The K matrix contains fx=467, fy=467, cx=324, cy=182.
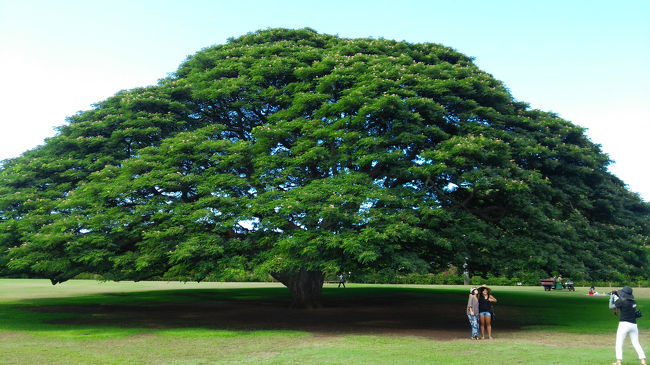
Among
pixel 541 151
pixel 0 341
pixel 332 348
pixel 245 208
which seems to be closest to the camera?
pixel 332 348

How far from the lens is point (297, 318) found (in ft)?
70.7

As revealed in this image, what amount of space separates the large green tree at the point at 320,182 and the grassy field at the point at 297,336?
237 cm

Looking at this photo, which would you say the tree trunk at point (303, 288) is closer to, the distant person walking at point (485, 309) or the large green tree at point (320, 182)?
the large green tree at point (320, 182)

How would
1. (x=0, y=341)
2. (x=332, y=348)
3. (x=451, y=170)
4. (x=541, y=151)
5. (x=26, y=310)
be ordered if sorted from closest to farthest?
(x=332, y=348)
(x=0, y=341)
(x=451, y=170)
(x=541, y=151)
(x=26, y=310)

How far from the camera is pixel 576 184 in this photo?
22797 mm

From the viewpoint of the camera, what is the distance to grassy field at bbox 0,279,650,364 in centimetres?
1231

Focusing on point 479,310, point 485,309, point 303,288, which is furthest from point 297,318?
point 485,309

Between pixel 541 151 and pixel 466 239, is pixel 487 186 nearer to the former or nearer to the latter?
pixel 466 239

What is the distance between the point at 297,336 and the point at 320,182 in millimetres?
6157

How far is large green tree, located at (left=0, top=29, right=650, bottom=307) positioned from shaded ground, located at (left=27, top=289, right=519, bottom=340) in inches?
89.9

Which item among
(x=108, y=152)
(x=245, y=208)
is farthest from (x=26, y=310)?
(x=245, y=208)

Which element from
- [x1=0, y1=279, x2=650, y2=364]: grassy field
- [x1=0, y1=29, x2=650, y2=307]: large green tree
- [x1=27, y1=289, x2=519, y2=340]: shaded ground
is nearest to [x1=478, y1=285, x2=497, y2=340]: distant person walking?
[x1=0, y1=279, x2=650, y2=364]: grassy field

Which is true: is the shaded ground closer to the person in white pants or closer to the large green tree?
the large green tree

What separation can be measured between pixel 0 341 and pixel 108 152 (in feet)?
33.7
